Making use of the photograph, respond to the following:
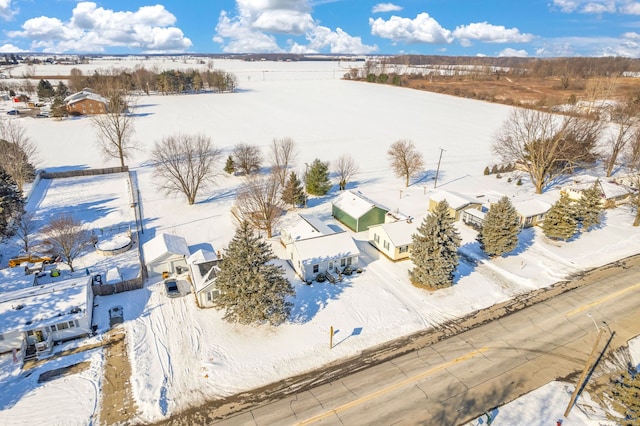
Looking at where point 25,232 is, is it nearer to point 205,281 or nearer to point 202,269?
point 202,269

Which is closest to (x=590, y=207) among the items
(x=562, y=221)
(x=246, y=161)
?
(x=562, y=221)

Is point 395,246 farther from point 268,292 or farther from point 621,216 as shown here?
point 621,216

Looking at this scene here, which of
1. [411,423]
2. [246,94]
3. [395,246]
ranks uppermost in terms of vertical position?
[246,94]

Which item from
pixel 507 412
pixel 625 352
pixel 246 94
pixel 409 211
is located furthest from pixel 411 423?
pixel 246 94

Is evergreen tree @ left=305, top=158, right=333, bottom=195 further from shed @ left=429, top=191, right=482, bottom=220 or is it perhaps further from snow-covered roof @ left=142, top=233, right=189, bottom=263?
snow-covered roof @ left=142, top=233, right=189, bottom=263

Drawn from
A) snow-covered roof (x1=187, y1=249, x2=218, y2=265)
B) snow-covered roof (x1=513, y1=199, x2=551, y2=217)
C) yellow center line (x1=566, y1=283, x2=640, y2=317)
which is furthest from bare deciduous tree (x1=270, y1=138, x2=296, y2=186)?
yellow center line (x1=566, y1=283, x2=640, y2=317)

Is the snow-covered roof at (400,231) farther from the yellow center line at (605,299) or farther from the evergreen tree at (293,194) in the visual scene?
the yellow center line at (605,299)
